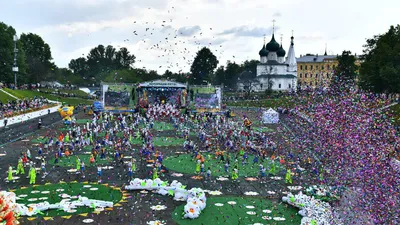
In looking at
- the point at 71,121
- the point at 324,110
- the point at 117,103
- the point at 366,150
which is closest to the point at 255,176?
the point at 324,110

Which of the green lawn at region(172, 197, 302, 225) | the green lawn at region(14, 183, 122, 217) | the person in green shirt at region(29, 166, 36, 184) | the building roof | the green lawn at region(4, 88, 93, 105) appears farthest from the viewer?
the building roof

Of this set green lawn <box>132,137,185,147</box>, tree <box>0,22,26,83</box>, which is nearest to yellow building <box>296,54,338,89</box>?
tree <box>0,22,26,83</box>

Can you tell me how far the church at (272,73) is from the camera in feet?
409

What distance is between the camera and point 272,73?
126000 mm

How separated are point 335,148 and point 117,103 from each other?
2106 inches

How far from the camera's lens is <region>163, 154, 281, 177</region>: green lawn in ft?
94.3

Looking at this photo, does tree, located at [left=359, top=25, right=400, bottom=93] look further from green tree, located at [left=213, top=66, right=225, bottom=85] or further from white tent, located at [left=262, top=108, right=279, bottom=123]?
green tree, located at [left=213, top=66, right=225, bottom=85]

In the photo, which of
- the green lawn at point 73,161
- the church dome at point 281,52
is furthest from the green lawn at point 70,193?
the church dome at point 281,52

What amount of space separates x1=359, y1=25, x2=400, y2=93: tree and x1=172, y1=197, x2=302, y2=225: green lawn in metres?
33.8

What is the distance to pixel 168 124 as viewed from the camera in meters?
58.3

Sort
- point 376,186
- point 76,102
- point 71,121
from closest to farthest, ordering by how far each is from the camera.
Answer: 1. point 376,186
2. point 71,121
3. point 76,102

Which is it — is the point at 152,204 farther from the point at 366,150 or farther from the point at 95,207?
the point at 366,150

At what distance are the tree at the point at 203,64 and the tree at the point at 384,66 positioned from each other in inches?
2695

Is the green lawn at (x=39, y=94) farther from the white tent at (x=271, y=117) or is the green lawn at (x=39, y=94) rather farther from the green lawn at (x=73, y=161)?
the green lawn at (x=73, y=161)
